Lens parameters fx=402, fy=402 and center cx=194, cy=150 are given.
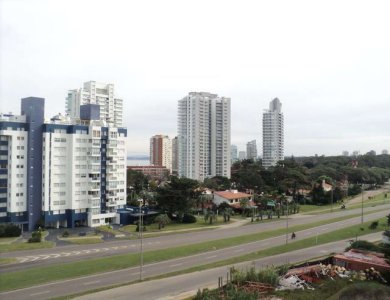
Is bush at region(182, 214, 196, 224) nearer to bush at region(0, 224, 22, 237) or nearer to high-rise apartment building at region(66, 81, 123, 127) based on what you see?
bush at region(0, 224, 22, 237)

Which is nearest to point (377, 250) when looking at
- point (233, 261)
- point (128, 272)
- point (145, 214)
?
point (233, 261)

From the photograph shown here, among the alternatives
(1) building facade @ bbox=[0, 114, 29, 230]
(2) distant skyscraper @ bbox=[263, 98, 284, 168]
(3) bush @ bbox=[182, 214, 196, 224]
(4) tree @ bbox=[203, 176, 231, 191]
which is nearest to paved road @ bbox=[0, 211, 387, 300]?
(3) bush @ bbox=[182, 214, 196, 224]

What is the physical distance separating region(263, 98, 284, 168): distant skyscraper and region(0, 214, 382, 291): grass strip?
143 meters

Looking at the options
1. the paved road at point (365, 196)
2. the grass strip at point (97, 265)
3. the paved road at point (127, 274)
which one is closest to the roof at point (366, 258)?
the paved road at point (127, 274)

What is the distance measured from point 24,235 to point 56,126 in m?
19.0

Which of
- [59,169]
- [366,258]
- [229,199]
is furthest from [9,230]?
[366,258]

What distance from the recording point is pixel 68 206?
70938 millimetres

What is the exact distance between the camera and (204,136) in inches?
5856

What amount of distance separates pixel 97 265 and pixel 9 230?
1081 inches

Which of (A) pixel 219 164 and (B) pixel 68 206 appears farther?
(A) pixel 219 164

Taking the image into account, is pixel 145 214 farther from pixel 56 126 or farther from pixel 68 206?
pixel 56 126

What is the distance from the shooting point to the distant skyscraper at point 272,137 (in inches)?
7672

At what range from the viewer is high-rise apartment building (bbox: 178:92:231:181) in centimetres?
14812

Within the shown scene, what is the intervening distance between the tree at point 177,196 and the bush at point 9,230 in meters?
24.4
